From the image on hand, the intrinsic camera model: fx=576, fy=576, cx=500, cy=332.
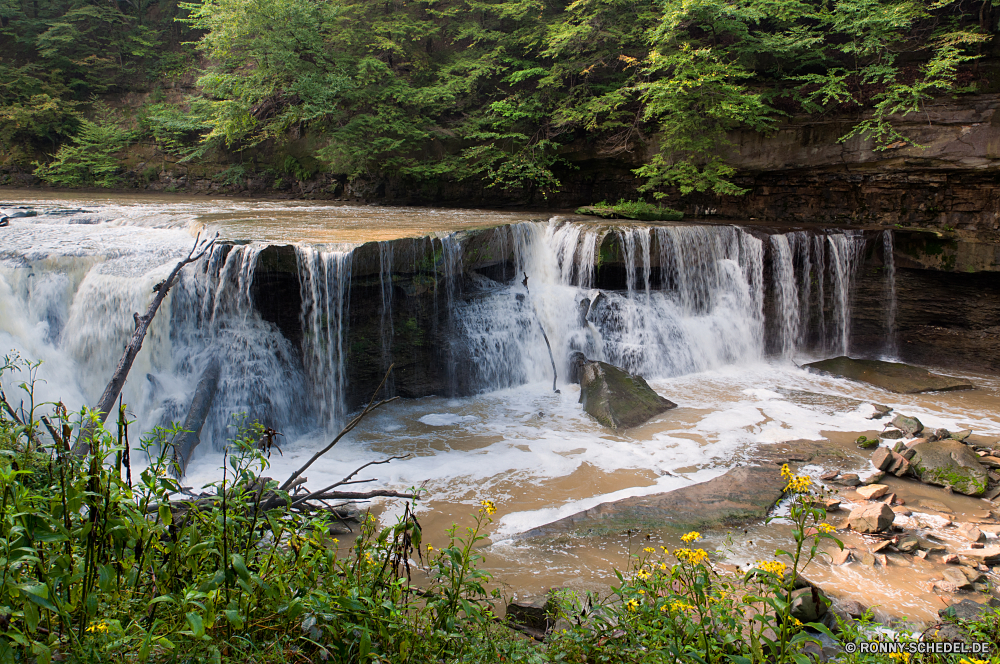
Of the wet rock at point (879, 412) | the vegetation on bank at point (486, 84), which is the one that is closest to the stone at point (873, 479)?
the wet rock at point (879, 412)

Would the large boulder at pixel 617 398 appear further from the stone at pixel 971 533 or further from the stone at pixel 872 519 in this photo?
the stone at pixel 971 533

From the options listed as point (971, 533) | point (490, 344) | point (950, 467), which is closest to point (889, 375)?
point (950, 467)

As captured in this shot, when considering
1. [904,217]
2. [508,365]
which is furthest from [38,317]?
[904,217]

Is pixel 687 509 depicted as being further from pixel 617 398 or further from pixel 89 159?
pixel 89 159

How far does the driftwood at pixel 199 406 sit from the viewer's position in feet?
18.7

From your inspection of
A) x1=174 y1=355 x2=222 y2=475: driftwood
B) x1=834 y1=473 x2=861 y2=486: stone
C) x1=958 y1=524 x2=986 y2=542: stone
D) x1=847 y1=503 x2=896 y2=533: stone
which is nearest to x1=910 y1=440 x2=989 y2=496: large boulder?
x1=834 y1=473 x2=861 y2=486: stone

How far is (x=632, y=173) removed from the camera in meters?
12.6

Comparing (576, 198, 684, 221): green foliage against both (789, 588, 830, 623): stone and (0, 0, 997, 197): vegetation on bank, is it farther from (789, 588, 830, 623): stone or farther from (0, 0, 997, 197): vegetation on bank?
(789, 588, 830, 623): stone

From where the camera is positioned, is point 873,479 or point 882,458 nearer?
point 873,479

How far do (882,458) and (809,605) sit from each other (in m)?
3.43

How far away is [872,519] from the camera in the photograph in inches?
179

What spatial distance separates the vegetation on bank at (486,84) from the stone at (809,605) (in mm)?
9221

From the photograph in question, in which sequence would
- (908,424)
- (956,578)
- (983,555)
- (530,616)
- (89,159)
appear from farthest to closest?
(89,159) < (908,424) < (983,555) < (956,578) < (530,616)

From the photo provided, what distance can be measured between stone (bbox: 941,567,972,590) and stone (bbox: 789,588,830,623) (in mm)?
1422
